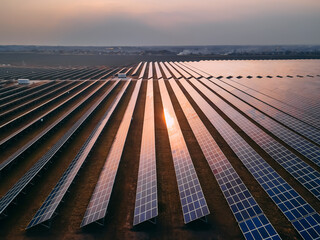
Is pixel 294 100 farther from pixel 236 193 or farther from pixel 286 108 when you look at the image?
pixel 236 193

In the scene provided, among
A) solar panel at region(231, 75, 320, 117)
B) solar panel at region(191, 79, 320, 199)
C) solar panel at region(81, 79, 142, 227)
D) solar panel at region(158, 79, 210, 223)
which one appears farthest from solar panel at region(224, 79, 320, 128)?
solar panel at region(81, 79, 142, 227)

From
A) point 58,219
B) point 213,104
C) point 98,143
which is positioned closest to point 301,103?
point 213,104

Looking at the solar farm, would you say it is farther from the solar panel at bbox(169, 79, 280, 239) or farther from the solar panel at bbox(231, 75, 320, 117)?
the solar panel at bbox(231, 75, 320, 117)

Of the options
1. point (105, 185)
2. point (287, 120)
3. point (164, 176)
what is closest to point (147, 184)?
point (164, 176)

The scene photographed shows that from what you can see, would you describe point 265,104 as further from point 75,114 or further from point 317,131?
point 75,114

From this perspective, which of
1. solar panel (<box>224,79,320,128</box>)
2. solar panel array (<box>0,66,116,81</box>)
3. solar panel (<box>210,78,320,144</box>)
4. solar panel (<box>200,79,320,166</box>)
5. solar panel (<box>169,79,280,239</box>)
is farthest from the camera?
solar panel array (<box>0,66,116,81</box>)

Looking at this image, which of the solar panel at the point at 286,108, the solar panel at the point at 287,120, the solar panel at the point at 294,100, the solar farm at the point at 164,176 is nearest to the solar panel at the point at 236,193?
the solar farm at the point at 164,176

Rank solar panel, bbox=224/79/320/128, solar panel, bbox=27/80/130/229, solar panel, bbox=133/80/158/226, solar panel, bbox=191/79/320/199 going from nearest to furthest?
solar panel, bbox=27/80/130/229 < solar panel, bbox=133/80/158/226 < solar panel, bbox=191/79/320/199 < solar panel, bbox=224/79/320/128
